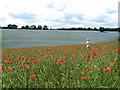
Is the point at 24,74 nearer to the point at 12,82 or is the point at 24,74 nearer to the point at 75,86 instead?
the point at 12,82

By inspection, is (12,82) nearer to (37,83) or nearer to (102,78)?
(37,83)

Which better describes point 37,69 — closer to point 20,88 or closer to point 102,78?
point 20,88

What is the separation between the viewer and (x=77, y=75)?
5.04 metres

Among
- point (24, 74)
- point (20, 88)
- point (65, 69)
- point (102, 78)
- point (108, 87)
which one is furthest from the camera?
point (65, 69)

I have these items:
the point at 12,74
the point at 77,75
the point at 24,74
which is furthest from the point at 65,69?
the point at 12,74

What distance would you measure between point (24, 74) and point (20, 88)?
995 millimetres

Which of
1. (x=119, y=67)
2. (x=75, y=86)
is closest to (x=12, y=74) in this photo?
(x=75, y=86)

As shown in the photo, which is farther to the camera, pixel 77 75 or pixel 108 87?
pixel 77 75

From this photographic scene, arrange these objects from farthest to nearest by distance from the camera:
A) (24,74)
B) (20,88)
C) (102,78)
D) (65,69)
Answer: (65,69), (24,74), (102,78), (20,88)

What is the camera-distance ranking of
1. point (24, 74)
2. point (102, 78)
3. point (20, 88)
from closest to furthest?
point (20, 88), point (102, 78), point (24, 74)

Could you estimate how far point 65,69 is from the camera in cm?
579

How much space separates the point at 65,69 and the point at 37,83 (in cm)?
140

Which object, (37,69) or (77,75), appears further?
(37,69)

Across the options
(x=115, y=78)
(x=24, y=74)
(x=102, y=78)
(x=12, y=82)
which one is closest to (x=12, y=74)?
(x=24, y=74)
